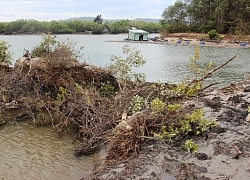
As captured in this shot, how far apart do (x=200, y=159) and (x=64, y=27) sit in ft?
292

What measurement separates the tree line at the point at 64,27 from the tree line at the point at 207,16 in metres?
28.7

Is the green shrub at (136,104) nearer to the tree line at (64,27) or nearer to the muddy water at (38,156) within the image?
the muddy water at (38,156)

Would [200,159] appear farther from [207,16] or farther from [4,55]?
[207,16]

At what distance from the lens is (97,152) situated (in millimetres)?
7695

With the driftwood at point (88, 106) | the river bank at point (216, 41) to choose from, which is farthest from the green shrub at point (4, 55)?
the river bank at point (216, 41)

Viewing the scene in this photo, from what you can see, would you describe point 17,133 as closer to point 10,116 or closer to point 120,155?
point 10,116

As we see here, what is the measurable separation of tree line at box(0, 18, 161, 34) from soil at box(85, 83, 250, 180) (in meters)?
76.9

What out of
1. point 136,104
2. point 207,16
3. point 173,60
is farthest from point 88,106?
point 207,16

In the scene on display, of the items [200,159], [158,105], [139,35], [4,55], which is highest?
[139,35]

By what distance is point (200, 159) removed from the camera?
605 cm

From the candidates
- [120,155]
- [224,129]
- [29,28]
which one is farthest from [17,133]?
[29,28]

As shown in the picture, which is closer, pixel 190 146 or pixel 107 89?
pixel 190 146

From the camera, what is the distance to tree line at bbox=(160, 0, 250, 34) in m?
61.0

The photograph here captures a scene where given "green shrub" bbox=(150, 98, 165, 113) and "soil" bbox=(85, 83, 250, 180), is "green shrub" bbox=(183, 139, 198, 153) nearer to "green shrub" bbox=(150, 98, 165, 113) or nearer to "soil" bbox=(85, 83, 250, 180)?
"soil" bbox=(85, 83, 250, 180)
